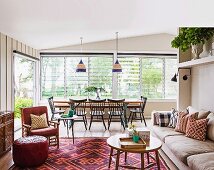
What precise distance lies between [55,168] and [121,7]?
2.69 m

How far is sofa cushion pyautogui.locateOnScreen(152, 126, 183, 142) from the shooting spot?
157 inches

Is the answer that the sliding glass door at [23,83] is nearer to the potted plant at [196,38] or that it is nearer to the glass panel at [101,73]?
the glass panel at [101,73]

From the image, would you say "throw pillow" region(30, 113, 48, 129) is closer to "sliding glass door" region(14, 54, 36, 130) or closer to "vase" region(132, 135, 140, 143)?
"sliding glass door" region(14, 54, 36, 130)

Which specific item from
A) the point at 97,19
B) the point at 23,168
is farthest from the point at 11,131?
the point at 97,19

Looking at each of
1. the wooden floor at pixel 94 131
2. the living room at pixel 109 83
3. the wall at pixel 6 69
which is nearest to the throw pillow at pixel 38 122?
the living room at pixel 109 83

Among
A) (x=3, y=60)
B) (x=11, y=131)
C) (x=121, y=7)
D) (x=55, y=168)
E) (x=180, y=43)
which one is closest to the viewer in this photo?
(x=55, y=168)

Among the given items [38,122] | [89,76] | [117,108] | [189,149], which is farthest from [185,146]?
[89,76]

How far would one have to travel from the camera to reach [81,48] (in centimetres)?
781

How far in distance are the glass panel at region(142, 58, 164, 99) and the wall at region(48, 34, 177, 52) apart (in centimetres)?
53

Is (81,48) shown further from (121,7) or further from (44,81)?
(121,7)

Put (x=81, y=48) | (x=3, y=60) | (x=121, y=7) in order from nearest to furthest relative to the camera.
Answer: (x=121, y=7), (x=3, y=60), (x=81, y=48)

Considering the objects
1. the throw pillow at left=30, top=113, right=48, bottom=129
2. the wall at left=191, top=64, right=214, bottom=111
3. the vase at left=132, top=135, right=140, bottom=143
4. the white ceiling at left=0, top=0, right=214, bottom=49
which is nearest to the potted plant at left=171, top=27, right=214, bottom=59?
the wall at left=191, top=64, right=214, bottom=111

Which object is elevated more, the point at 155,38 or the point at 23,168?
the point at 155,38

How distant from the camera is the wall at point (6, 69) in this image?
16.2ft
